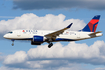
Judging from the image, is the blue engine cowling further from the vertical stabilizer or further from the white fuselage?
the vertical stabilizer

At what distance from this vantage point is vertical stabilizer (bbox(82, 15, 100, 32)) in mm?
72037

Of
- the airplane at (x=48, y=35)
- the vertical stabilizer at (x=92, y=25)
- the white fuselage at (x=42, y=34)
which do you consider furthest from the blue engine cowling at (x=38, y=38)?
the vertical stabilizer at (x=92, y=25)

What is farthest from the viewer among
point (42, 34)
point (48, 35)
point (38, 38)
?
point (42, 34)

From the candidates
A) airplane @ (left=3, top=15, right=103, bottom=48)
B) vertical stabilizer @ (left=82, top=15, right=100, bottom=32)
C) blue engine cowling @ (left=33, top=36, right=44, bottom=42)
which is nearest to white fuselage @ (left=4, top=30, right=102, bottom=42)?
airplane @ (left=3, top=15, right=103, bottom=48)

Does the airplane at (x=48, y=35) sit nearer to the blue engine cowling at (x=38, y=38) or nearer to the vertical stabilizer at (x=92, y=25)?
the blue engine cowling at (x=38, y=38)

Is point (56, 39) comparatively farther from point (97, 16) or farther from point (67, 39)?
point (97, 16)

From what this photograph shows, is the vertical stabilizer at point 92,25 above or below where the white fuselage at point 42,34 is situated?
above

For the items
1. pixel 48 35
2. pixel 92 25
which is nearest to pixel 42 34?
pixel 48 35

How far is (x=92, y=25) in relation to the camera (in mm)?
73562

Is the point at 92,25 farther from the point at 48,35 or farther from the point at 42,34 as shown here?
the point at 42,34

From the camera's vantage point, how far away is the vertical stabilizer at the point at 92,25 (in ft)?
236

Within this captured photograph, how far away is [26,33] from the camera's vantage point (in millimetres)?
62000

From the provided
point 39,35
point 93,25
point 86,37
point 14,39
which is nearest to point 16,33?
point 14,39

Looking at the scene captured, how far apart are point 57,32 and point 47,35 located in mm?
3038
